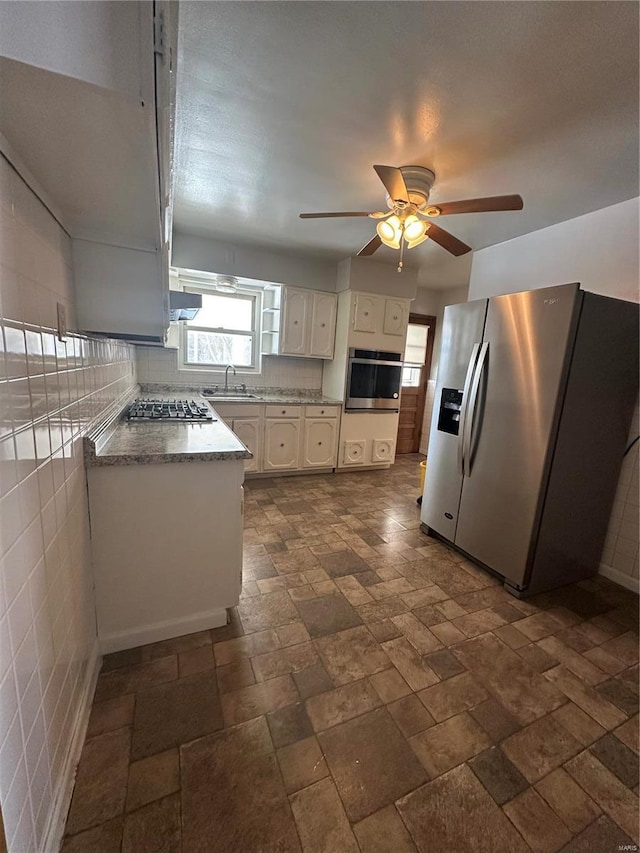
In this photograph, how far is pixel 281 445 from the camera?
3.99 meters

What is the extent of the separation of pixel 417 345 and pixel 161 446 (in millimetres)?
4713

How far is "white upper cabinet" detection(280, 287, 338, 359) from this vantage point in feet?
13.1

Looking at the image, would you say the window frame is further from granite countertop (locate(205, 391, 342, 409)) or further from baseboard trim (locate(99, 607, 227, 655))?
baseboard trim (locate(99, 607, 227, 655))

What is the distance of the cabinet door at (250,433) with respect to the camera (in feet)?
12.4

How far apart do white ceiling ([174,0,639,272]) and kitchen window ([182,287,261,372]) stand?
1.70 m

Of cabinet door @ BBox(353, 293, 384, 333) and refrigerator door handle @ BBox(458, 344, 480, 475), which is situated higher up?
cabinet door @ BBox(353, 293, 384, 333)

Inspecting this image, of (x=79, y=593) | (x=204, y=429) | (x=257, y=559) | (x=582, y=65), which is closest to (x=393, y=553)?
(x=257, y=559)

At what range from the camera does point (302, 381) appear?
462 centimetres

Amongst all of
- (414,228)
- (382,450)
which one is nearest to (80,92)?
(414,228)

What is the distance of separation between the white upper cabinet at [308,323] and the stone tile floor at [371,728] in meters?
2.70

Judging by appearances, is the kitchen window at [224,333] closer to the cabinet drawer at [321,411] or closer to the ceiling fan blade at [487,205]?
the cabinet drawer at [321,411]

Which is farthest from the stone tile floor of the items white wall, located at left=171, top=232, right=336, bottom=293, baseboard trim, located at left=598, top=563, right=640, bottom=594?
white wall, located at left=171, top=232, right=336, bottom=293

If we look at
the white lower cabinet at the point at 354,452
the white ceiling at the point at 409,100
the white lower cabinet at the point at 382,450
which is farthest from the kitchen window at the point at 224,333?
the white lower cabinet at the point at 382,450

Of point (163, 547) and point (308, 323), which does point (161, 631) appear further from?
point (308, 323)
